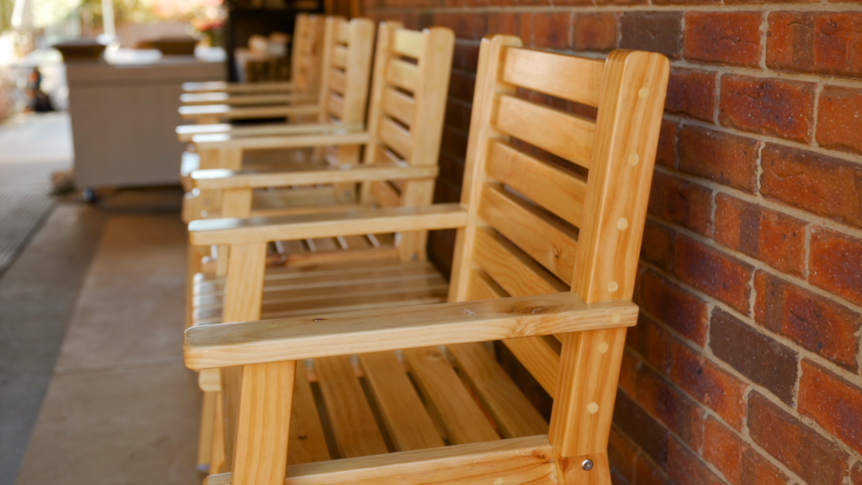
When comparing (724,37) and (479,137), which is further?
(479,137)

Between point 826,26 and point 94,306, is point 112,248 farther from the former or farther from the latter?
point 826,26

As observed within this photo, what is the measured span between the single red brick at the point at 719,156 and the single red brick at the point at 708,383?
0.81ft

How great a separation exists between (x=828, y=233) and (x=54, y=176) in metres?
4.73

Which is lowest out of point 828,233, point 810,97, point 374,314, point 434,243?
point 434,243

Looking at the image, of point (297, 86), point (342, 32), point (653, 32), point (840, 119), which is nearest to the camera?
point (840, 119)

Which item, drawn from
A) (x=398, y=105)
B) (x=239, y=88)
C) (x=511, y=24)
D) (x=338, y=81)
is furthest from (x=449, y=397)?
(x=239, y=88)

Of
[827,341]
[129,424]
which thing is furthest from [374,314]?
[129,424]

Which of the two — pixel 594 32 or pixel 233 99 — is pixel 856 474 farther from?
pixel 233 99

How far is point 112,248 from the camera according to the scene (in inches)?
143

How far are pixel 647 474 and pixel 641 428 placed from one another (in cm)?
7

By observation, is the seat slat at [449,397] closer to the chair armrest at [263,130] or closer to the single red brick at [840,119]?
the single red brick at [840,119]

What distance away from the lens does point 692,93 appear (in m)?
1.04

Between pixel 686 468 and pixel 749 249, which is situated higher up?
pixel 749 249

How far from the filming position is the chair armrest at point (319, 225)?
3.92ft
